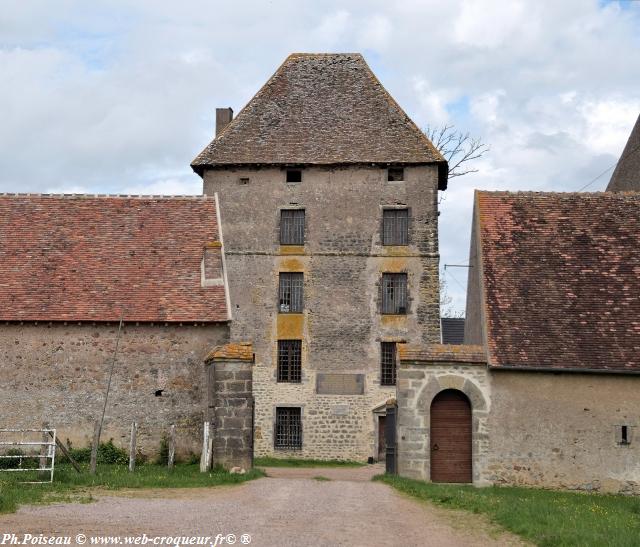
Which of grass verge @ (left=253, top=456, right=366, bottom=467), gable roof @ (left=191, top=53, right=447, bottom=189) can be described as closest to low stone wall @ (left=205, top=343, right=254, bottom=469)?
grass verge @ (left=253, top=456, right=366, bottom=467)

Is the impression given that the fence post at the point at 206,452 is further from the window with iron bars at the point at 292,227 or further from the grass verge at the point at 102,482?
the window with iron bars at the point at 292,227

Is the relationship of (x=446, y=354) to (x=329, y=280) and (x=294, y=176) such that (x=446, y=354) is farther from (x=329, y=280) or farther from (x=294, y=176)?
(x=294, y=176)

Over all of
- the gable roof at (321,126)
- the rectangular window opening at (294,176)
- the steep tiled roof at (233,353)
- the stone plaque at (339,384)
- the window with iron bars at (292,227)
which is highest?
the gable roof at (321,126)

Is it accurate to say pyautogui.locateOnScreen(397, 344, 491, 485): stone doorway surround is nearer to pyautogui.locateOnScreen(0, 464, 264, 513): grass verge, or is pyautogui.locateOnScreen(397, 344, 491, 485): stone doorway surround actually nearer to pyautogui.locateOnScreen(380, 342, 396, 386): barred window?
pyautogui.locateOnScreen(0, 464, 264, 513): grass verge

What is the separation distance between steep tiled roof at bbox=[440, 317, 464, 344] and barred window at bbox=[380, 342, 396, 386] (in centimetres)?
1193

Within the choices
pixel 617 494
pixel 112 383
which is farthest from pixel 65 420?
pixel 617 494

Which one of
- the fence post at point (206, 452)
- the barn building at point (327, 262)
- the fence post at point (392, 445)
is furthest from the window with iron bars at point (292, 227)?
the fence post at point (206, 452)

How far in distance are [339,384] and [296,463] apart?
11.1 ft

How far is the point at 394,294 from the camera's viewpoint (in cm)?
3153

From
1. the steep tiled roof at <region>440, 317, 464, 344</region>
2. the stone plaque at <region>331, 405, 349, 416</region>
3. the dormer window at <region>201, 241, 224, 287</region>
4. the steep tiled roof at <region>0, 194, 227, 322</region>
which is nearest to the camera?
the steep tiled roof at <region>0, 194, 227, 322</region>

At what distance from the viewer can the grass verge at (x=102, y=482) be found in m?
14.3

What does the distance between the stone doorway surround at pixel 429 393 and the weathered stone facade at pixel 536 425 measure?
2 cm

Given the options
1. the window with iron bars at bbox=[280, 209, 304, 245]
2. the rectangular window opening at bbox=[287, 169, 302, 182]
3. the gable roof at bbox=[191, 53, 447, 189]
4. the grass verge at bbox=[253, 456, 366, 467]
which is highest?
the gable roof at bbox=[191, 53, 447, 189]

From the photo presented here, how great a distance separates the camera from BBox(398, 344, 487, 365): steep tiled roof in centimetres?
2161
